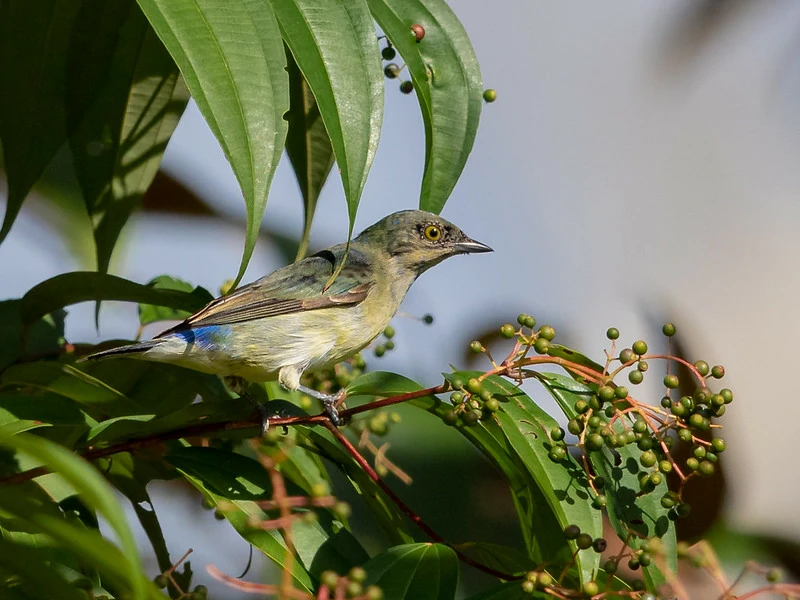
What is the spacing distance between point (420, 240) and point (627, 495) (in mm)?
2176

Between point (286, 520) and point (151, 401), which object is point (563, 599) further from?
point (151, 401)

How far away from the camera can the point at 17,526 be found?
6.84 ft

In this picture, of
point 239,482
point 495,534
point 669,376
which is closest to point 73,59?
point 239,482

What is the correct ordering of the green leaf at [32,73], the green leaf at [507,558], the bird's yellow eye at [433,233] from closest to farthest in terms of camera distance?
the green leaf at [507,558]
the green leaf at [32,73]
the bird's yellow eye at [433,233]

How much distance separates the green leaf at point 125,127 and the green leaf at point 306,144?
1.17 ft

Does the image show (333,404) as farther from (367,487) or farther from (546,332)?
(546,332)

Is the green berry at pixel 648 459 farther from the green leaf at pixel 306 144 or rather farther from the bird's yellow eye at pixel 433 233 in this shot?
the bird's yellow eye at pixel 433 233

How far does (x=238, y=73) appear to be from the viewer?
207 cm

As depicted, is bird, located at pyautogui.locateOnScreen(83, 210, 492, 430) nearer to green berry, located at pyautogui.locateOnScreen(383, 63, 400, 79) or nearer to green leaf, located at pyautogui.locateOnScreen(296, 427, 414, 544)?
green leaf, located at pyautogui.locateOnScreen(296, 427, 414, 544)

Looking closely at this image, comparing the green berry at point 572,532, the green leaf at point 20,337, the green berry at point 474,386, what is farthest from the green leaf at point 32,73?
the green berry at point 572,532

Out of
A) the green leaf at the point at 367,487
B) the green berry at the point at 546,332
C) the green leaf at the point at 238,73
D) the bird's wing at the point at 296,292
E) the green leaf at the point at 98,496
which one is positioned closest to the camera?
the green leaf at the point at 98,496

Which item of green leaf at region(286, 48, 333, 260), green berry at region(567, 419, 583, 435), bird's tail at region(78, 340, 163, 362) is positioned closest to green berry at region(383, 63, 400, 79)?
green leaf at region(286, 48, 333, 260)

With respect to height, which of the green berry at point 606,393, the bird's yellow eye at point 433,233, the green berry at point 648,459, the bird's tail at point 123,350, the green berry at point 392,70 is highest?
the green berry at point 392,70

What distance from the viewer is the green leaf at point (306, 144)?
2.92 meters
